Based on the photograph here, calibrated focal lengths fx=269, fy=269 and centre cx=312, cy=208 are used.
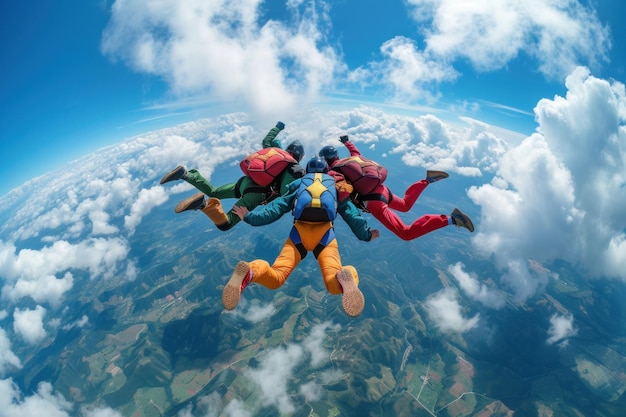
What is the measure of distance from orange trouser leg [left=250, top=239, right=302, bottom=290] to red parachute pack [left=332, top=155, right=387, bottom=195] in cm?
229

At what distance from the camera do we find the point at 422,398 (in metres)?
109

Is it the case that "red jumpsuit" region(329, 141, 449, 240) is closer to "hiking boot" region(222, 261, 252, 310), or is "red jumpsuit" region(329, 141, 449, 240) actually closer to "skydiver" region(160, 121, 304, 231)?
"skydiver" region(160, 121, 304, 231)

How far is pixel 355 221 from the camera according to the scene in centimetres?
595

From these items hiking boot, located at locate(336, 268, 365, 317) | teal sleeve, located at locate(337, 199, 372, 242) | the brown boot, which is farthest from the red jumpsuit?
the brown boot

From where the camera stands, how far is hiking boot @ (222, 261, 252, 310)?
4.28 m

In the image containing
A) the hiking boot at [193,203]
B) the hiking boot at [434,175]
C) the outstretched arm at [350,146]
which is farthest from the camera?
the outstretched arm at [350,146]

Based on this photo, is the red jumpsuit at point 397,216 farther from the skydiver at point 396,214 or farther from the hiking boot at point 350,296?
the hiking boot at point 350,296

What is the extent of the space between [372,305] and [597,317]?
17513 cm

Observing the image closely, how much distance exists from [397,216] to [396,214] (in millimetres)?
57

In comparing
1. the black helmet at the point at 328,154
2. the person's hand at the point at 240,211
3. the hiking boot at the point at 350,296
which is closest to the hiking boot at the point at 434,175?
the black helmet at the point at 328,154

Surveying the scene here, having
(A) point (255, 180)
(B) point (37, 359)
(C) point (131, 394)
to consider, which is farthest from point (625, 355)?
(B) point (37, 359)

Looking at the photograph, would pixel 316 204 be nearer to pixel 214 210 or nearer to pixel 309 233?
pixel 309 233

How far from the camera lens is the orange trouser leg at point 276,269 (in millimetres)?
4815

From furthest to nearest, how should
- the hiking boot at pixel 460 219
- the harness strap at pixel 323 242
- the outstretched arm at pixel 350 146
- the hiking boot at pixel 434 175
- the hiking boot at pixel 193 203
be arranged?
the outstretched arm at pixel 350 146 → the hiking boot at pixel 434 175 → the hiking boot at pixel 460 219 → the harness strap at pixel 323 242 → the hiking boot at pixel 193 203
